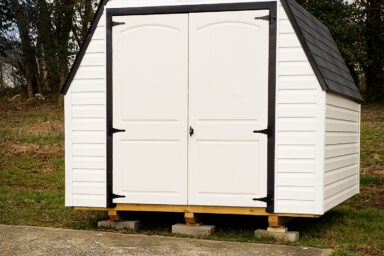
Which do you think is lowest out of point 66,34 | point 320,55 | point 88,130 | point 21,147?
point 21,147

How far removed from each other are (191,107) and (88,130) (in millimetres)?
1236

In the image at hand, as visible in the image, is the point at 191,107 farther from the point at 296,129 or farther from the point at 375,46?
the point at 375,46

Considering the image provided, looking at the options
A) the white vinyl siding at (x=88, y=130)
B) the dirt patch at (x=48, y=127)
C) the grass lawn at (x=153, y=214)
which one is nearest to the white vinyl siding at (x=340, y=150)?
the grass lawn at (x=153, y=214)

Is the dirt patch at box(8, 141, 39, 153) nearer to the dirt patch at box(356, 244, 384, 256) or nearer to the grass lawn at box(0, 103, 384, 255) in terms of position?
the grass lawn at box(0, 103, 384, 255)

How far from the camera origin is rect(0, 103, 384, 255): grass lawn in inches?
266

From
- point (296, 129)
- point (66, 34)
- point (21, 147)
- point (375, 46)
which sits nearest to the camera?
point (296, 129)

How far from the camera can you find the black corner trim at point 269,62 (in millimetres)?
6316

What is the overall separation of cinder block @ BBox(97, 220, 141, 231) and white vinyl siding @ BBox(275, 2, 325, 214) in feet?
5.58

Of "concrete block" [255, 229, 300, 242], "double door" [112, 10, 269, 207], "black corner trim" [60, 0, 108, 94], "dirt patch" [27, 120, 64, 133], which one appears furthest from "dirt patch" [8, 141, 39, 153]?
"concrete block" [255, 229, 300, 242]

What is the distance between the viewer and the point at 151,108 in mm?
6680

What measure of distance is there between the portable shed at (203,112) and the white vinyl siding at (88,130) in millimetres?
11

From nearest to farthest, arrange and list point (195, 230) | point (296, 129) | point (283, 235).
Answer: point (296, 129), point (283, 235), point (195, 230)

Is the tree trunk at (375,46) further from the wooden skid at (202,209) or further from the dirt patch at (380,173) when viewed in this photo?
the wooden skid at (202,209)

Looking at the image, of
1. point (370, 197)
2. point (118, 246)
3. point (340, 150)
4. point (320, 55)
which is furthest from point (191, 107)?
point (370, 197)
